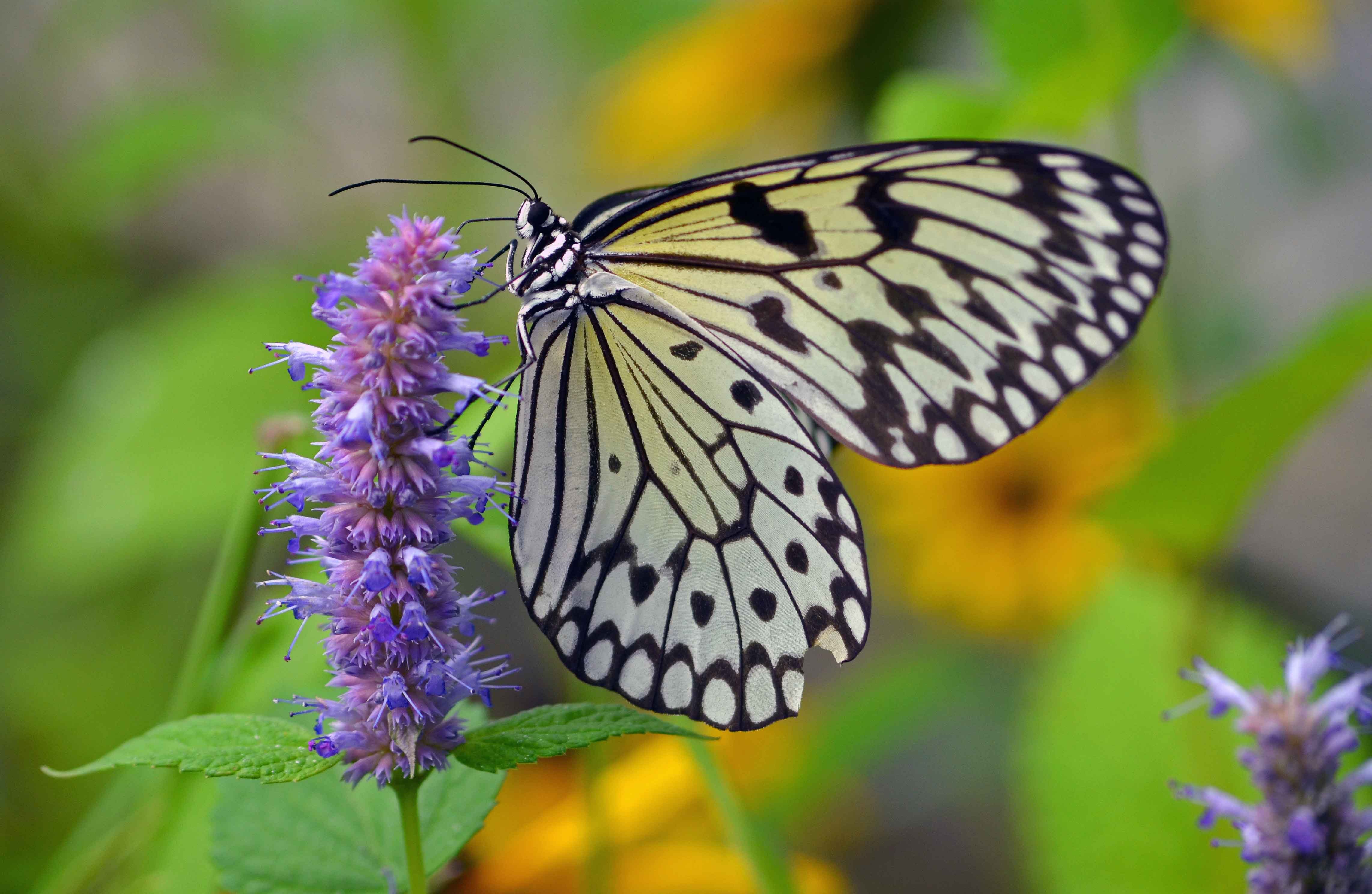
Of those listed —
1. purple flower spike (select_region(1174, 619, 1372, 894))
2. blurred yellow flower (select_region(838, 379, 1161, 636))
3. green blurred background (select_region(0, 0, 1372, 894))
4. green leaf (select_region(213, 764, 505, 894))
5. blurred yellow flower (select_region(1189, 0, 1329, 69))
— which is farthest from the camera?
blurred yellow flower (select_region(838, 379, 1161, 636))

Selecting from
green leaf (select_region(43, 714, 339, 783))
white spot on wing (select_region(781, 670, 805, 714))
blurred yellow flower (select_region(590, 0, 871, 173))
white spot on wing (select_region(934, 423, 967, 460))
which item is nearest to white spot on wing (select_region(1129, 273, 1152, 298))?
white spot on wing (select_region(934, 423, 967, 460))

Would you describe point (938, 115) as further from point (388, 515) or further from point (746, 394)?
point (388, 515)

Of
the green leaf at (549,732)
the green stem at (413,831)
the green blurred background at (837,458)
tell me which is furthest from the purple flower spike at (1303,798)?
the green blurred background at (837,458)

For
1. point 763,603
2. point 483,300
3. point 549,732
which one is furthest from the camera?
point 763,603

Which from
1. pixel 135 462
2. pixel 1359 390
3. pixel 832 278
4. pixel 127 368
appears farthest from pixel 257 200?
pixel 1359 390

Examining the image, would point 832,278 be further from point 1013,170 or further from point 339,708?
point 339,708

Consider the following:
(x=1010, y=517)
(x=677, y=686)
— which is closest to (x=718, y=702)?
(x=677, y=686)

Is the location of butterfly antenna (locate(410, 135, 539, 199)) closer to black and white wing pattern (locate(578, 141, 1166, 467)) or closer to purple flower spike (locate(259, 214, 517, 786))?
black and white wing pattern (locate(578, 141, 1166, 467))
